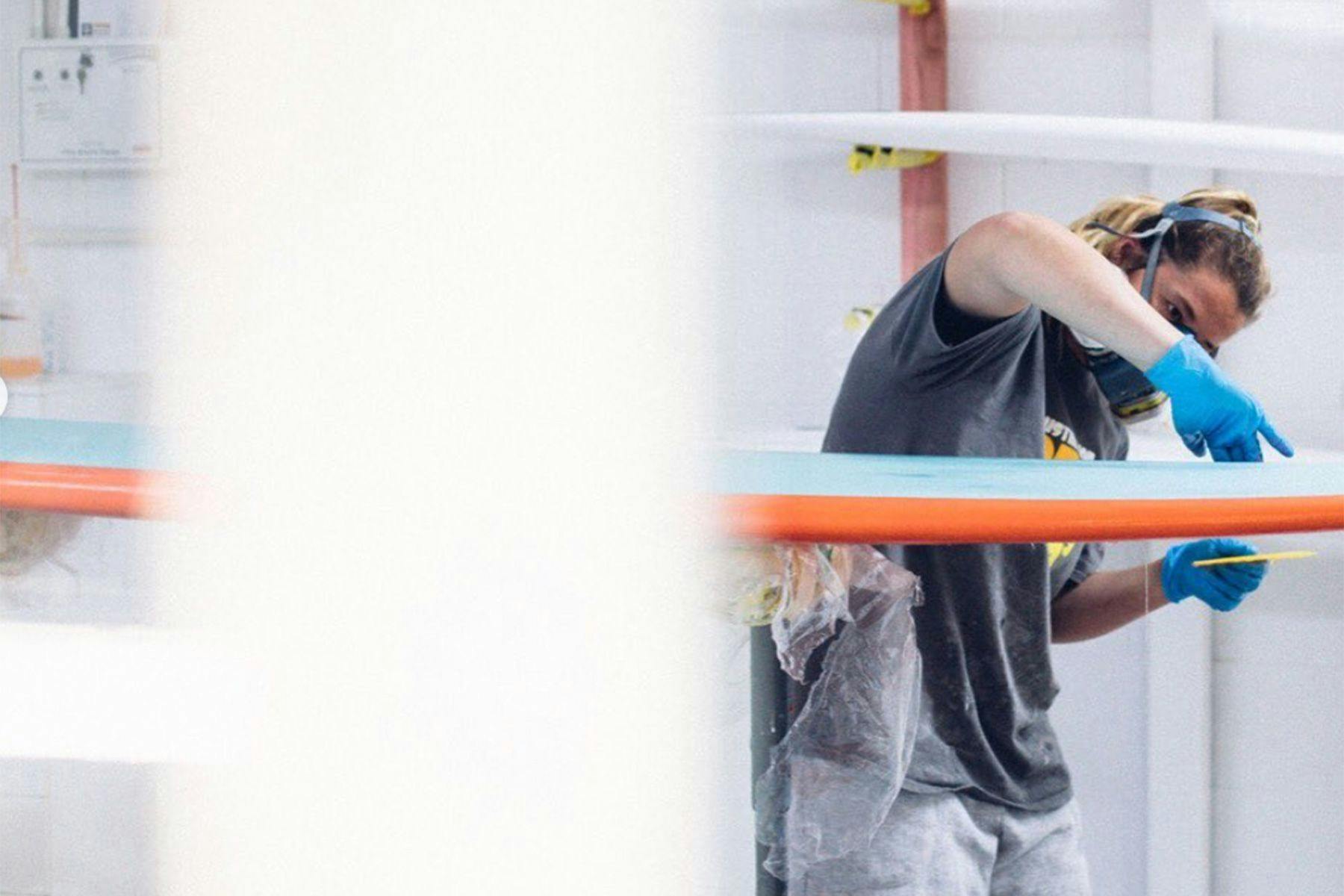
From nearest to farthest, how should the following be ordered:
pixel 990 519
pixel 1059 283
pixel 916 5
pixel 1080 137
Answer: pixel 990 519, pixel 1059 283, pixel 1080 137, pixel 916 5

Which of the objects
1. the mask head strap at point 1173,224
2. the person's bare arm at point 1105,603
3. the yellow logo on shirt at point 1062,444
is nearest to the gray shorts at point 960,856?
the person's bare arm at point 1105,603

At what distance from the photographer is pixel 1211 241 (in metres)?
0.84

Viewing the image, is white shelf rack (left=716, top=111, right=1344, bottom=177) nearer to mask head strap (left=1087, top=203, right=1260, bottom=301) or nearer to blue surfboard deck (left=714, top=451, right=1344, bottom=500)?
mask head strap (left=1087, top=203, right=1260, bottom=301)

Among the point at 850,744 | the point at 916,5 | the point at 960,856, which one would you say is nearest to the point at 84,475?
the point at 850,744

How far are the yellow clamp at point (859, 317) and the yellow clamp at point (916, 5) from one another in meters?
0.28

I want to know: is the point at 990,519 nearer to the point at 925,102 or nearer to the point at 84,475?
the point at 84,475

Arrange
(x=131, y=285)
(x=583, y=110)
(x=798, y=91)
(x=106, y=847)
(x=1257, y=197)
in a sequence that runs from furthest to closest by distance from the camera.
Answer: (x=798, y=91)
(x=1257, y=197)
(x=106, y=847)
(x=131, y=285)
(x=583, y=110)

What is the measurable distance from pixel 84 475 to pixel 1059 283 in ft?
1.74

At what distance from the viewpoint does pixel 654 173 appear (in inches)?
20.9

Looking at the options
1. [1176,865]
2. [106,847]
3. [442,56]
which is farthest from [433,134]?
[1176,865]

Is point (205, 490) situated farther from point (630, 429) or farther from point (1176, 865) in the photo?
point (1176, 865)

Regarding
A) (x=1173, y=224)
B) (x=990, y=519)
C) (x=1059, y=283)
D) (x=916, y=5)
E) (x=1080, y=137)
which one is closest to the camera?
(x=990, y=519)

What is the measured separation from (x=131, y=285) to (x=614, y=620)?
356 millimetres

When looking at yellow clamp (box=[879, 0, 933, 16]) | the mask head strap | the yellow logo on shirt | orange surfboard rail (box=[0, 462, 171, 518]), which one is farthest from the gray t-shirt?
yellow clamp (box=[879, 0, 933, 16])
